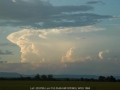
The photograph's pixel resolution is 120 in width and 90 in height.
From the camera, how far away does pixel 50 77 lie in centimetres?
17188

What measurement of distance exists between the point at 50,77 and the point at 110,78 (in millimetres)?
36880

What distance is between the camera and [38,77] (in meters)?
174

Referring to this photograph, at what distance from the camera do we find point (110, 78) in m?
164

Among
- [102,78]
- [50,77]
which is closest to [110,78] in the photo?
[102,78]

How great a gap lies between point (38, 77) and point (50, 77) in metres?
7.79

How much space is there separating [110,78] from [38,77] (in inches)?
1759

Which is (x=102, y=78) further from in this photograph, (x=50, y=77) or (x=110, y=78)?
(x=50, y=77)

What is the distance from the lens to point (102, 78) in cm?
16925

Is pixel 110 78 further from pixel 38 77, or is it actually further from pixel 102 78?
pixel 38 77

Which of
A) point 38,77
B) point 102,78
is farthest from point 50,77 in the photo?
point 102,78

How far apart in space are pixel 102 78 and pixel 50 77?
32.2m

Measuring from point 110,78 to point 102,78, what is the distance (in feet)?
22.2

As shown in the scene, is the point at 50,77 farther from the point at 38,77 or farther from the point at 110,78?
the point at 110,78

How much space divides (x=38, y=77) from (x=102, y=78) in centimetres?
3991
